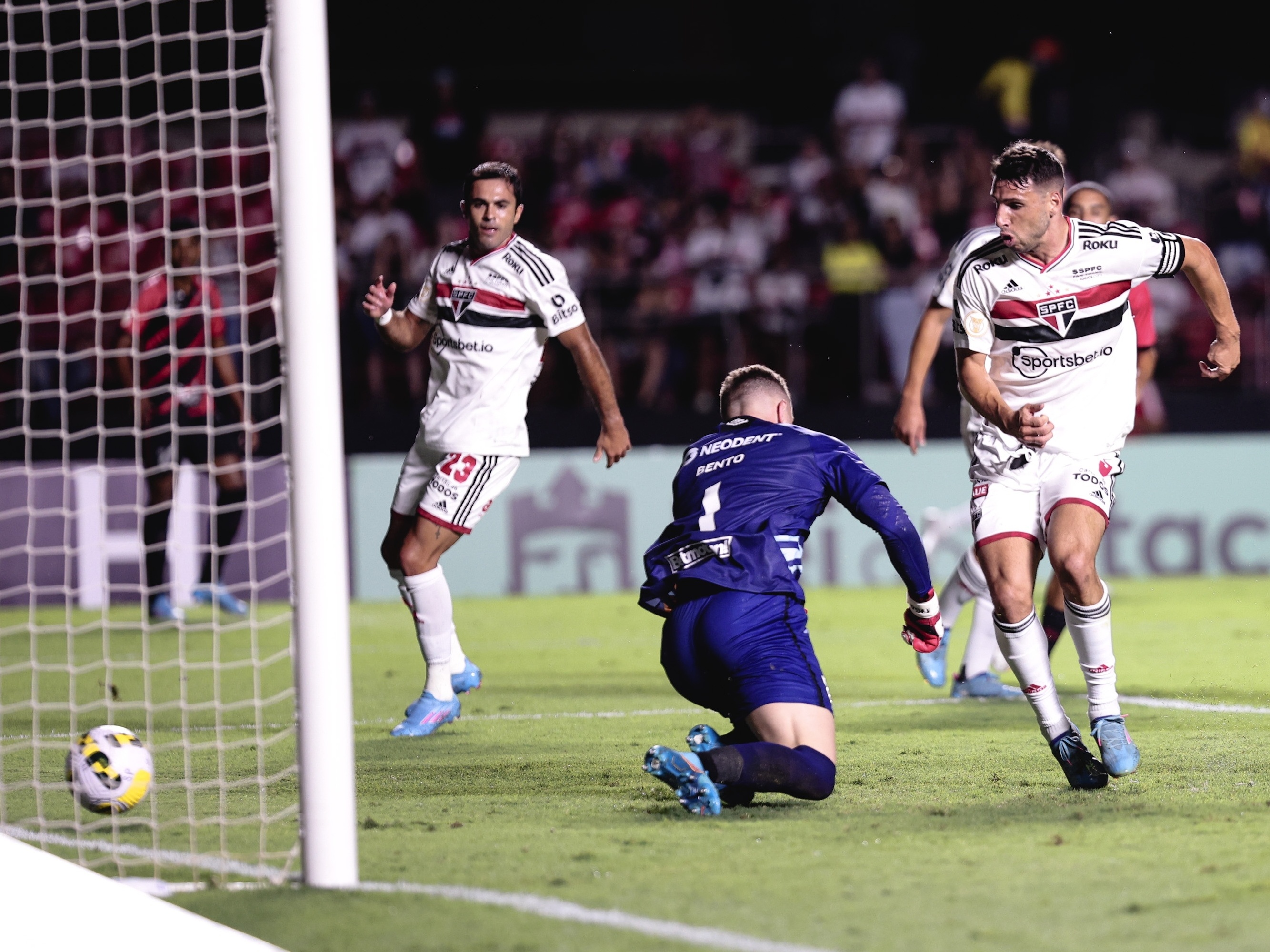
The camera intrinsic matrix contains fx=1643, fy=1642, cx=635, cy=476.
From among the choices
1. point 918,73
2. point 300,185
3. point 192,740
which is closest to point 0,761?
point 192,740

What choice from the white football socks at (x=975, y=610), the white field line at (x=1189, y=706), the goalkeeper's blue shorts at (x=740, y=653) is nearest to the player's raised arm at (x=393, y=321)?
the goalkeeper's blue shorts at (x=740, y=653)

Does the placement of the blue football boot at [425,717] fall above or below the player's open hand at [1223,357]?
below

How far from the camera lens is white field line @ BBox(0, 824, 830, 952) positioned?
3.26m

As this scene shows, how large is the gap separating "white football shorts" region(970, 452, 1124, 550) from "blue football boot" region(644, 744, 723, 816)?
136cm

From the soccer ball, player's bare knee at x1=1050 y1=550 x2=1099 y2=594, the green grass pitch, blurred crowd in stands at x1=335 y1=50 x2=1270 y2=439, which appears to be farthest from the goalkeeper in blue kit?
blurred crowd in stands at x1=335 y1=50 x2=1270 y2=439

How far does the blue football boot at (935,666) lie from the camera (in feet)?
23.5

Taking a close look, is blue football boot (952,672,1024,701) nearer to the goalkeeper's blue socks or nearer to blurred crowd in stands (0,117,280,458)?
the goalkeeper's blue socks

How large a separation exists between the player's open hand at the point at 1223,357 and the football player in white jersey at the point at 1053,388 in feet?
0.05

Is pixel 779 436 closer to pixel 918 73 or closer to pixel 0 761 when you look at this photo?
pixel 0 761

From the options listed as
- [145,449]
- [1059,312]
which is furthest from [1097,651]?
[145,449]

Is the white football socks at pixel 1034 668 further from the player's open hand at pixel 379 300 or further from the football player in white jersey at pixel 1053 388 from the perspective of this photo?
the player's open hand at pixel 379 300

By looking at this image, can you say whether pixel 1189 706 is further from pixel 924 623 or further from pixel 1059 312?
pixel 924 623

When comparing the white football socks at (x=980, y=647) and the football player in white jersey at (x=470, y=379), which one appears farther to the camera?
the white football socks at (x=980, y=647)

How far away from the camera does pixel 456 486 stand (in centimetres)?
656
